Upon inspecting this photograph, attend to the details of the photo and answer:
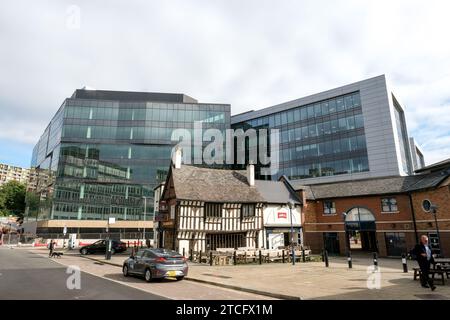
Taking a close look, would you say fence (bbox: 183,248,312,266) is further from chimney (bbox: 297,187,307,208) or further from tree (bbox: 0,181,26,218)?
tree (bbox: 0,181,26,218)

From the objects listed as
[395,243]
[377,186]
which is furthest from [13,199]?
[395,243]

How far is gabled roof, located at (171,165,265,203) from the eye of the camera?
27875mm

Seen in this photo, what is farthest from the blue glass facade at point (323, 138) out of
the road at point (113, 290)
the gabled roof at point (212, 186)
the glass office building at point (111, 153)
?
the road at point (113, 290)

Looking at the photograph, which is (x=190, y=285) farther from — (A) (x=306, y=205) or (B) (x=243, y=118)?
(B) (x=243, y=118)

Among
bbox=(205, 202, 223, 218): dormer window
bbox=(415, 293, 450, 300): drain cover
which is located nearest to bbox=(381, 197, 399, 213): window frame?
bbox=(205, 202, 223, 218): dormer window

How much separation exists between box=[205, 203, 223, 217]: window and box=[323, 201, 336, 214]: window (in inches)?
505

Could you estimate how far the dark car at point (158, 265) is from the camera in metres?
13.2

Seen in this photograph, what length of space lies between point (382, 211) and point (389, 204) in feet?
3.17

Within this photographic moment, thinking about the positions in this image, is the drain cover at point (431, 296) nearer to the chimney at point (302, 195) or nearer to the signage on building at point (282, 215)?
the signage on building at point (282, 215)

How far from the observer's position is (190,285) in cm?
1293

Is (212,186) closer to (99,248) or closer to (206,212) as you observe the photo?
(206,212)
